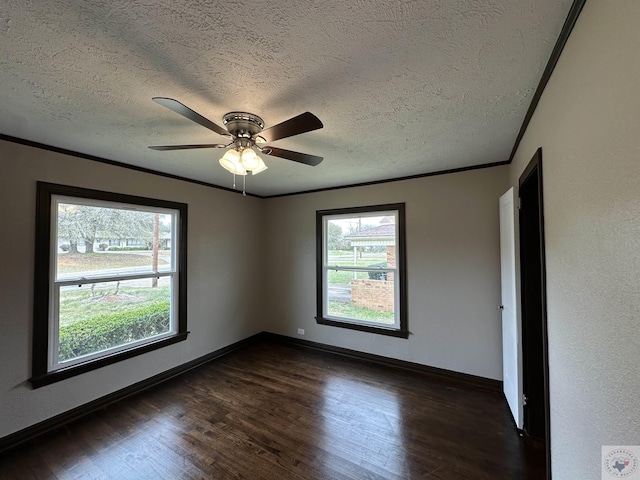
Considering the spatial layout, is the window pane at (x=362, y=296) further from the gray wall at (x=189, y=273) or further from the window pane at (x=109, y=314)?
the window pane at (x=109, y=314)

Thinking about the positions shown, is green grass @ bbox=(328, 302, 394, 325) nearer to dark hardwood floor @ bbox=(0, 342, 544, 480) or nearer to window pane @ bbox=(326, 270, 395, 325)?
window pane @ bbox=(326, 270, 395, 325)

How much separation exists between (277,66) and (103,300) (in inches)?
112

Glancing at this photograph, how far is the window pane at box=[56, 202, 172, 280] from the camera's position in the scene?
2471 mm

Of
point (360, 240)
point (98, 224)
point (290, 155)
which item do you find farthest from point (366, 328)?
point (98, 224)

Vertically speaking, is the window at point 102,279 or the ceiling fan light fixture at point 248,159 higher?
the ceiling fan light fixture at point 248,159

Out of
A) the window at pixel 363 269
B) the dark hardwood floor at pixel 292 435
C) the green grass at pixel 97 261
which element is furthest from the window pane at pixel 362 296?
the green grass at pixel 97 261

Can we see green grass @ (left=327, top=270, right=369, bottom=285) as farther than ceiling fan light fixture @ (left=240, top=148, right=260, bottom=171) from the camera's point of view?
Yes

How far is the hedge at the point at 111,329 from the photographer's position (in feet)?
8.13

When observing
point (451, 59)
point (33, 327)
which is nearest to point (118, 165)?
point (33, 327)

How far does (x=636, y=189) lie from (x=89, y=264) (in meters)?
3.66

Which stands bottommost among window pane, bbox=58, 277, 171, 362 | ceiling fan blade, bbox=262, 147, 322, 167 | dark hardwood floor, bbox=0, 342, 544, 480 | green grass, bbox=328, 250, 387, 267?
dark hardwood floor, bbox=0, 342, 544, 480

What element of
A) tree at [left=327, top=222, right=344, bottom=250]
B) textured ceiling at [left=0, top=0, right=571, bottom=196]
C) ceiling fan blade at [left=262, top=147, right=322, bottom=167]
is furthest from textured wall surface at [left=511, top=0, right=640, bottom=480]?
tree at [left=327, top=222, right=344, bottom=250]

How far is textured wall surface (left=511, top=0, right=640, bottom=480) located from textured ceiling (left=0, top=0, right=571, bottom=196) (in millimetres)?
309

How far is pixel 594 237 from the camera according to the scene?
938 millimetres
